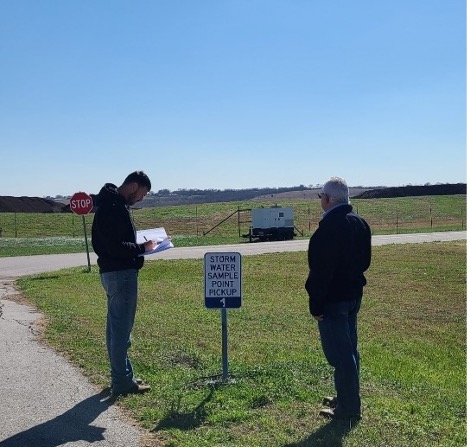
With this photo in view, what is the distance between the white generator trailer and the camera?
37125 millimetres

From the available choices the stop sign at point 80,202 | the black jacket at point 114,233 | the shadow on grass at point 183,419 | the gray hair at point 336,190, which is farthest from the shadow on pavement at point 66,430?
the stop sign at point 80,202

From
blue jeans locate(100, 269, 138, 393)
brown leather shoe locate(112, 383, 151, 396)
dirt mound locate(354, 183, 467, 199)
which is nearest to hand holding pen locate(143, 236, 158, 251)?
blue jeans locate(100, 269, 138, 393)

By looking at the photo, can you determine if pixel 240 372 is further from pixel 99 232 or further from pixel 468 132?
pixel 468 132

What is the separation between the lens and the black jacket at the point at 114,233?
552 centimetres

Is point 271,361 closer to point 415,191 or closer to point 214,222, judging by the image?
point 214,222

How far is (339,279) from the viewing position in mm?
4691

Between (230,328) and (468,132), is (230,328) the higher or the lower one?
the lower one

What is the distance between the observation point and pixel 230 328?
9.33 meters

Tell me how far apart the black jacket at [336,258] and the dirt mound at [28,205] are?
8311 cm

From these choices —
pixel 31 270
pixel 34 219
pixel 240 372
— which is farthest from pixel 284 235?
pixel 240 372

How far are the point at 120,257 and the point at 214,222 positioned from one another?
44845 mm

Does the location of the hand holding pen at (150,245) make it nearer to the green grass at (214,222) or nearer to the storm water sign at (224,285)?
the storm water sign at (224,285)

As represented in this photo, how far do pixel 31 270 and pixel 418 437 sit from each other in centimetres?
1700

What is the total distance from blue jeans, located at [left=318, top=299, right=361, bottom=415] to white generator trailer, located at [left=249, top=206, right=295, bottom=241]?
32.2 m
